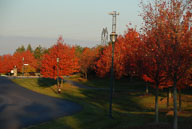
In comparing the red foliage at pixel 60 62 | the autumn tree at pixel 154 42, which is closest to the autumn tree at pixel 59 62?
the red foliage at pixel 60 62

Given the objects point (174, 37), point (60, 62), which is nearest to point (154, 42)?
point (174, 37)

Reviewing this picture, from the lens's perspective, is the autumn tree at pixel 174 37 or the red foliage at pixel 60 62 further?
the red foliage at pixel 60 62

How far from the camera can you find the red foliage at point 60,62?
1928 inches

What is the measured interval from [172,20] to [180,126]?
24.8 feet

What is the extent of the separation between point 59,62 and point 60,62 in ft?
0.69

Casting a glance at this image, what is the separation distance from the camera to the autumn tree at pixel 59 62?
4894 cm

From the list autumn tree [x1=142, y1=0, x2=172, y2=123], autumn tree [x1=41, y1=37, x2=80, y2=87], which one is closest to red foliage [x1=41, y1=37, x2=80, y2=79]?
autumn tree [x1=41, y1=37, x2=80, y2=87]

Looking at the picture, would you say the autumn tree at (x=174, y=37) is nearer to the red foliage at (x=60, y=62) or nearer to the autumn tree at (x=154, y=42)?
the autumn tree at (x=154, y=42)

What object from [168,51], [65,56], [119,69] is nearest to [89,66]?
[65,56]

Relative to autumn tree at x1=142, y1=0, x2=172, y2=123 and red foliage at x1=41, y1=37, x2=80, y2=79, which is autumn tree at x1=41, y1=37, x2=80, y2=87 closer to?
red foliage at x1=41, y1=37, x2=80, y2=79

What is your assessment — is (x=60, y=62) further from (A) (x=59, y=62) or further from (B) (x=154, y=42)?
(B) (x=154, y=42)

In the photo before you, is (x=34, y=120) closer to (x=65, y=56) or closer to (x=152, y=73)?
(x=152, y=73)

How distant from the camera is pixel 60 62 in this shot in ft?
162

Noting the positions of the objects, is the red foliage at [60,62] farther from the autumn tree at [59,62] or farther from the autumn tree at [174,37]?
the autumn tree at [174,37]
